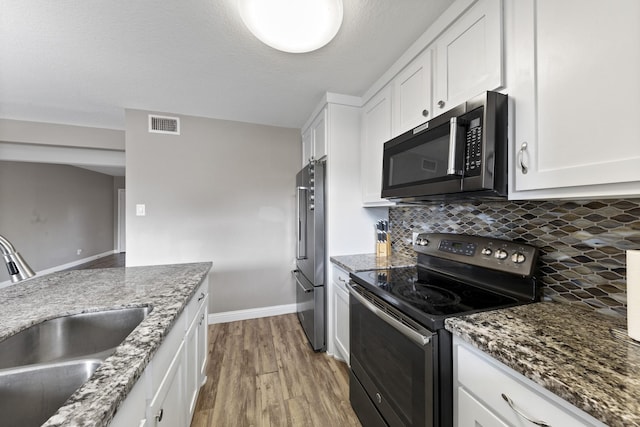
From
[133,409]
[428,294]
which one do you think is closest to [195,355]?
[133,409]

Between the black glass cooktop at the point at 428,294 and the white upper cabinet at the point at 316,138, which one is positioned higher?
the white upper cabinet at the point at 316,138

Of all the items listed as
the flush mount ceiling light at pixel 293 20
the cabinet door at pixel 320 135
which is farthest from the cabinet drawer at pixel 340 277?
the flush mount ceiling light at pixel 293 20

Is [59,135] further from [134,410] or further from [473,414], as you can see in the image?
[473,414]

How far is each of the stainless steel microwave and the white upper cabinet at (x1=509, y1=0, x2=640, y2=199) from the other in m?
0.06

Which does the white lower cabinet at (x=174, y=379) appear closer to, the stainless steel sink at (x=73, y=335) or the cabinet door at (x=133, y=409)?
the cabinet door at (x=133, y=409)

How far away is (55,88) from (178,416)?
2.83 metres

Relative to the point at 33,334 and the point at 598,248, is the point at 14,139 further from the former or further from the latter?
the point at 598,248

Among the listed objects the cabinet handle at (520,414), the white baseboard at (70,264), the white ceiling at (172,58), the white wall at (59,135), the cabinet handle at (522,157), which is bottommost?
the white baseboard at (70,264)

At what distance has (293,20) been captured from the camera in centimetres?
115

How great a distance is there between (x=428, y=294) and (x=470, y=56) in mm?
1178

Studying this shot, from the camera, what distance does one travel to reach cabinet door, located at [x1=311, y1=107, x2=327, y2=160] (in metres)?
2.26

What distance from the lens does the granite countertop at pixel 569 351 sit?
1.66 feet

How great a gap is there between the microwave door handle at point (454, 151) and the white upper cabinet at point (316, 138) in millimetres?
1305

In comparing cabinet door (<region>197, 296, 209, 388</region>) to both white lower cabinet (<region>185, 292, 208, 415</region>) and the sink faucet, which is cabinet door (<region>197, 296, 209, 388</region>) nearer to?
white lower cabinet (<region>185, 292, 208, 415</region>)
